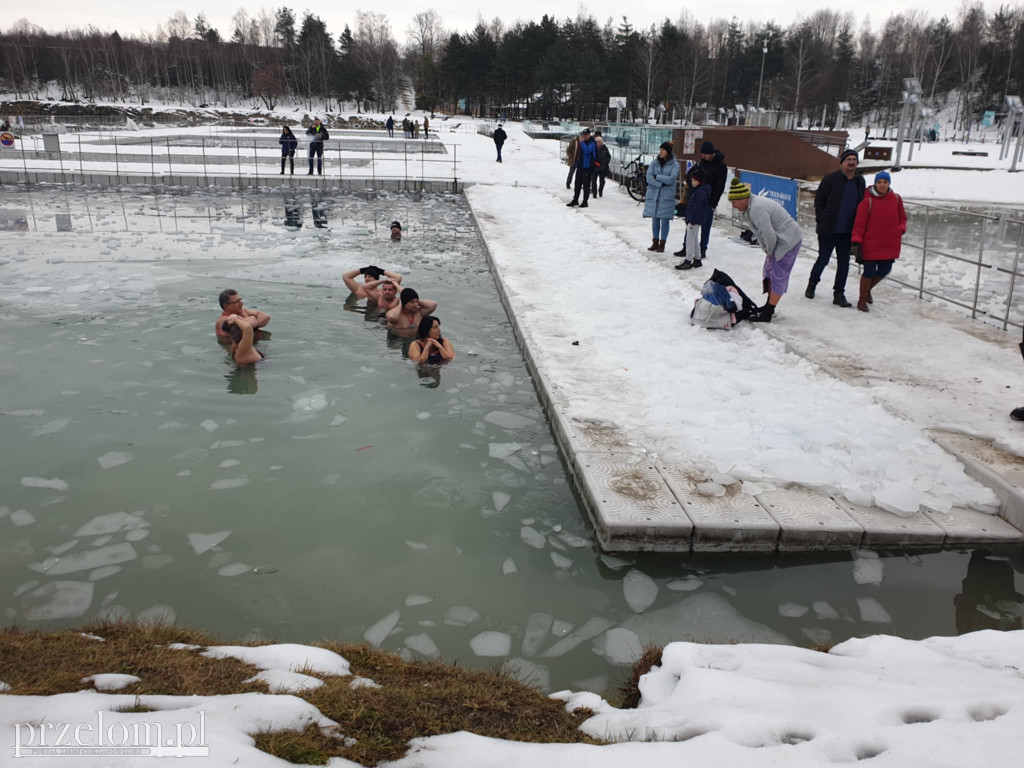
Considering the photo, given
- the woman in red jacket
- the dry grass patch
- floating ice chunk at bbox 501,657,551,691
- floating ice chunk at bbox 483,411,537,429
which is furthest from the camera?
the woman in red jacket

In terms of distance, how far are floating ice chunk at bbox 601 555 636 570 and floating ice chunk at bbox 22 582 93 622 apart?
114 inches

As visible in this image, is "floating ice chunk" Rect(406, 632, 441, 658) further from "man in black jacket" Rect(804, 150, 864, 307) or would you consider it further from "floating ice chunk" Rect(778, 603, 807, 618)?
"man in black jacket" Rect(804, 150, 864, 307)

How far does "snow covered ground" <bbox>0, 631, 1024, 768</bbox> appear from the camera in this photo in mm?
2332

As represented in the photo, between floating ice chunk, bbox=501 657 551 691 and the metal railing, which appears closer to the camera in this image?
floating ice chunk, bbox=501 657 551 691

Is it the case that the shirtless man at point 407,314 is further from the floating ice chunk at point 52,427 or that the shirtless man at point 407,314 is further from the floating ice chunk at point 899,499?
the floating ice chunk at point 899,499

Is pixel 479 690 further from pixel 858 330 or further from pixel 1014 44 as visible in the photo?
pixel 1014 44

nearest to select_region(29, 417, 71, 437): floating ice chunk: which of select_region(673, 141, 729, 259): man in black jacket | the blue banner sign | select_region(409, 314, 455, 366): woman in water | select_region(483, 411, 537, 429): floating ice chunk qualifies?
select_region(409, 314, 455, 366): woman in water

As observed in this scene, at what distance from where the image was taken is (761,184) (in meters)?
13.3

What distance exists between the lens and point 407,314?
8930 millimetres

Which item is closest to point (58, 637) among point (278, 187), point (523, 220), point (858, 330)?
point (858, 330)

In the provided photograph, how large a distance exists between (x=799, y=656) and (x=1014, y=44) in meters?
85.1

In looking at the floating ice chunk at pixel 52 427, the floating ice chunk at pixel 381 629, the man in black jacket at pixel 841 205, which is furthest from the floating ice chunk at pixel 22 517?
the man in black jacket at pixel 841 205

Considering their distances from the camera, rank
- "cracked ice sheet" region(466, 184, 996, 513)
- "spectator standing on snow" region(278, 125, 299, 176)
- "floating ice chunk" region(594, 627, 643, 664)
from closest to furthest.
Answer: "floating ice chunk" region(594, 627, 643, 664) → "cracked ice sheet" region(466, 184, 996, 513) → "spectator standing on snow" region(278, 125, 299, 176)

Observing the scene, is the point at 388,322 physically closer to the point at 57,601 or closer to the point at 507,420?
the point at 507,420
